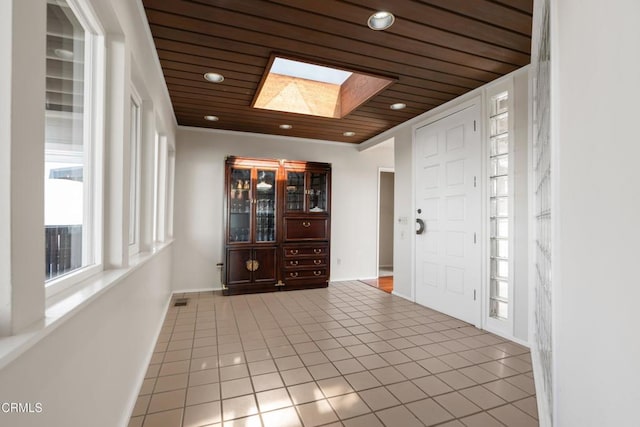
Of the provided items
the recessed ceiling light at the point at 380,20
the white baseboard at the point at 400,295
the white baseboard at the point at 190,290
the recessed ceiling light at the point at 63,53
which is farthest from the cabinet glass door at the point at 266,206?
the recessed ceiling light at the point at 63,53

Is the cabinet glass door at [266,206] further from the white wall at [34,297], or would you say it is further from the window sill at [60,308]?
the white wall at [34,297]

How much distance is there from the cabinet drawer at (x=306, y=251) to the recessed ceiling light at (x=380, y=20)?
11.0 ft

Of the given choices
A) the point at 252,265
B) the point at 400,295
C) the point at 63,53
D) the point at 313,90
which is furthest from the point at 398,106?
the point at 63,53

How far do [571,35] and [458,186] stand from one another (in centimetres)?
266

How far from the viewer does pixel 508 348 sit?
274 cm

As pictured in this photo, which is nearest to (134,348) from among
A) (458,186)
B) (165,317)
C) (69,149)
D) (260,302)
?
(69,149)

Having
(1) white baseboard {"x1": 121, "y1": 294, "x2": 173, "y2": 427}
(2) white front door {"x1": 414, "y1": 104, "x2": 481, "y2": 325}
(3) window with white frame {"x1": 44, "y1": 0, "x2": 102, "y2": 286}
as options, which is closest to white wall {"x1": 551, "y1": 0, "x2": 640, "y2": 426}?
(3) window with white frame {"x1": 44, "y1": 0, "x2": 102, "y2": 286}

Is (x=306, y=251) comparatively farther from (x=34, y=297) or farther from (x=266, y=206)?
(x=34, y=297)

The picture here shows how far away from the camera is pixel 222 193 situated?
16.0ft

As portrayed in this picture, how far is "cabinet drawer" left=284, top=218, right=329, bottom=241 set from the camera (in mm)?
4844

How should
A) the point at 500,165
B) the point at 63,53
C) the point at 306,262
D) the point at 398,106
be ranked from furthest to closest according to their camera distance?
the point at 306,262 < the point at 398,106 < the point at 500,165 < the point at 63,53

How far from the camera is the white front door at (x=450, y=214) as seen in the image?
10.8 ft

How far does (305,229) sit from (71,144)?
3.78 meters

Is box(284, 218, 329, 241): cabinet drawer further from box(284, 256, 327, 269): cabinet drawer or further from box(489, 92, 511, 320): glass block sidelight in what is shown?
box(489, 92, 511, 320): glass block sidelight
